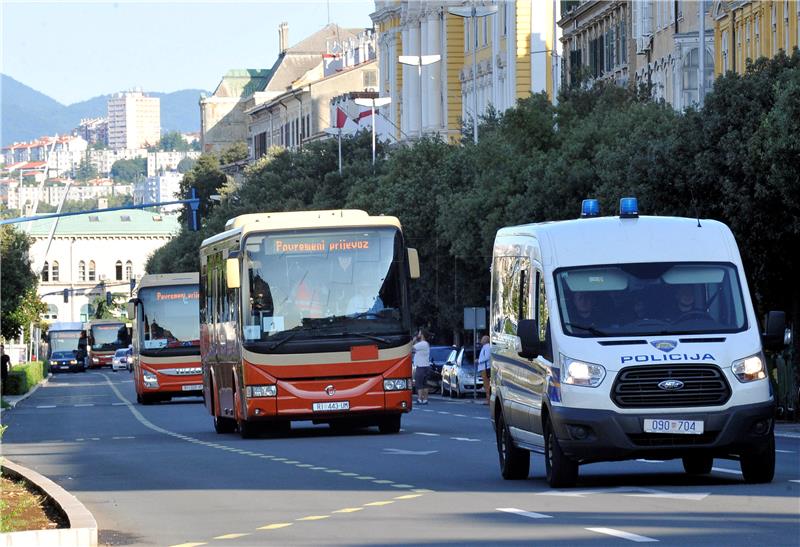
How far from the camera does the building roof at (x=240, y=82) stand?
634ft

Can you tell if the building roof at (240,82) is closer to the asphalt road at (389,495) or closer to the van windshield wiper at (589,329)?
the asphalt road at (389,495)

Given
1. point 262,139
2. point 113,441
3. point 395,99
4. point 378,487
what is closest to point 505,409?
point 378,487

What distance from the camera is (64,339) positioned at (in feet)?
492

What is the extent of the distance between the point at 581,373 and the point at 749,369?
1411mm

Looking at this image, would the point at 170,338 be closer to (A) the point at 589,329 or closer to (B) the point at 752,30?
(B) the point at 752,30

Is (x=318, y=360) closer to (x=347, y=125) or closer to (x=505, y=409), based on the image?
(x=505, y=409)

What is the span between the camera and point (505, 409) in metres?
20.8

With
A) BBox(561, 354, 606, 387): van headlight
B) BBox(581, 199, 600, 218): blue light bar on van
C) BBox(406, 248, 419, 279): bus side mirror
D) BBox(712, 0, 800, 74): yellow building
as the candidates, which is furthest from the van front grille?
BBox(712, 0, 800, 74): yellow building

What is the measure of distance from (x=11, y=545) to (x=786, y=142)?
71.8 ft

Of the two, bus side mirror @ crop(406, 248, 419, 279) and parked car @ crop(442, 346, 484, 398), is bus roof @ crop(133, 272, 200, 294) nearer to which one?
parked car @ crop(442, 346, 484, 398)

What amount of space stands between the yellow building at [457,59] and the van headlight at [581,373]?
6706 centimetres

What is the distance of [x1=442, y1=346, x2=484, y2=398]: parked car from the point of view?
5909 cm

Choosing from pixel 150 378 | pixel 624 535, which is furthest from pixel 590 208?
pixel 150 378

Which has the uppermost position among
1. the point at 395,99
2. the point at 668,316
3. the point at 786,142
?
the point at 395,99
